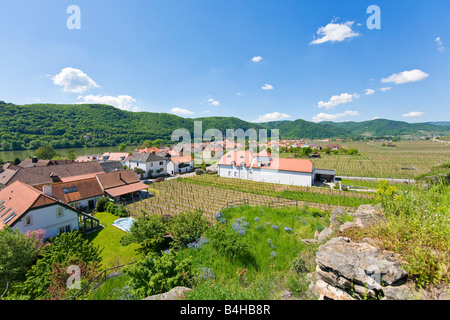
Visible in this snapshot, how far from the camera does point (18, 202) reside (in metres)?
14.7

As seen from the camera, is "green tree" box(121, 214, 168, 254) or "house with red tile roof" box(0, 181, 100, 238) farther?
"house with red tile roof" box(0, 181, 100, 238)

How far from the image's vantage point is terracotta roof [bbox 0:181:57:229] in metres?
13.3

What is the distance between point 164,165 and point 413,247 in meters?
46.9

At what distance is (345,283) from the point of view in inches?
167

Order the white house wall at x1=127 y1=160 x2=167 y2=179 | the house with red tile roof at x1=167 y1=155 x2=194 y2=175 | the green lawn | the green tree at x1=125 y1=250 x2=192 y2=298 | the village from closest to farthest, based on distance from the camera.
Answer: the green tree at x1=125 y1=250 x2=192 y2=298 → the green lawn → the village → the white house wall at x1=127 y1=160 x2=167 y2=179 → the house with red tile roof at x1=167 y1=155 x2=194 y2=175

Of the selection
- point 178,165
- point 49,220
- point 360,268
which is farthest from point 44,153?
point 360,268

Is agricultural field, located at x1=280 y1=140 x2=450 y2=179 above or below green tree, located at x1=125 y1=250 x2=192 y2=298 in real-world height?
below

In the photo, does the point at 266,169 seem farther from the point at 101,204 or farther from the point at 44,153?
the point at 44,153

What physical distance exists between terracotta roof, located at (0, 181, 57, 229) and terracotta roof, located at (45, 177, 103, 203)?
2.97m

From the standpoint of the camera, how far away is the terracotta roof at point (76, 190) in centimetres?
1997

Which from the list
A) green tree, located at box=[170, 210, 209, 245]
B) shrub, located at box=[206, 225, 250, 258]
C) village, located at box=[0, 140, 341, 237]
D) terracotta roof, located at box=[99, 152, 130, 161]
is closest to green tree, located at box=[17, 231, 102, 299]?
green tree, located at box=[170, 210, 209, 245]

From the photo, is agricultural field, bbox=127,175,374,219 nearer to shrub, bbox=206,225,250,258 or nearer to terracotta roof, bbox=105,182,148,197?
terracotta roof, bbox=105,182,148,197

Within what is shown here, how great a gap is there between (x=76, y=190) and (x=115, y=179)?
5184mm

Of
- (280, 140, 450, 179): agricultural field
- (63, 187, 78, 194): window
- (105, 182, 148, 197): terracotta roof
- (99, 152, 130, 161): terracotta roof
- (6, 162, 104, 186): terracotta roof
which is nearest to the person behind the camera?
(63, 187, 78, 194): window
